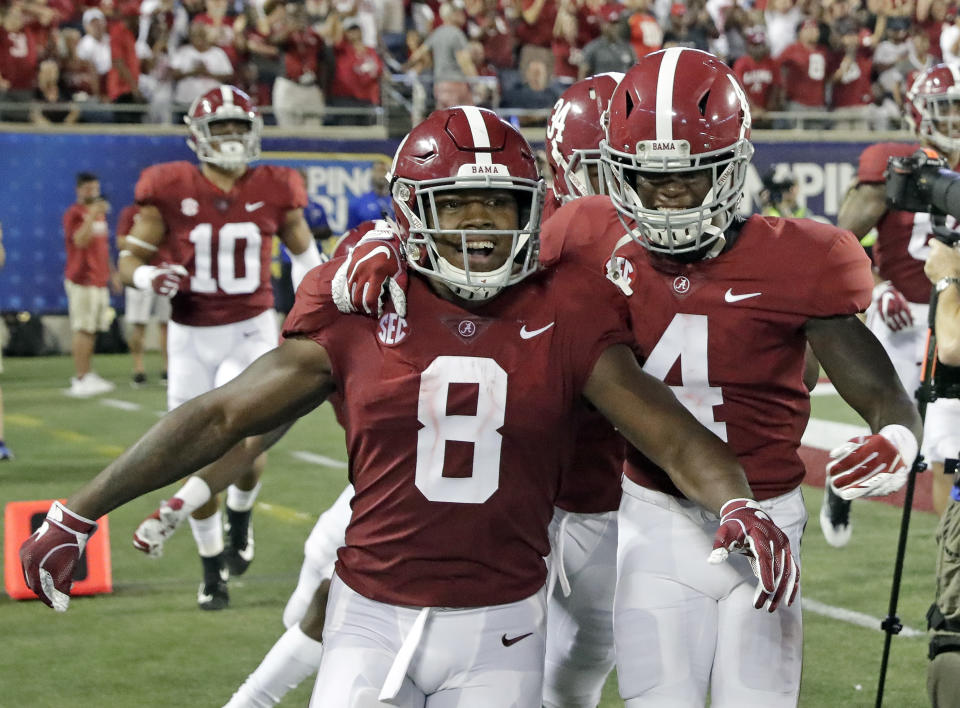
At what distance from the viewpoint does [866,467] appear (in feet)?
8.70

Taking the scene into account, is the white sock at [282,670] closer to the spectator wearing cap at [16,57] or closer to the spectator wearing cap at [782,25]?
the spectator wearing cap at [16,57]

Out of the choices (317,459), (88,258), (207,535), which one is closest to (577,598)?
(207,535)

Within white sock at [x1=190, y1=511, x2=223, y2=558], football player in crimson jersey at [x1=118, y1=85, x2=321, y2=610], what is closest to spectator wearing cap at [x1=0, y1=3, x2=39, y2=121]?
football player in crimson jersey at [x1=118, y1=85, x2=321, y2=610]

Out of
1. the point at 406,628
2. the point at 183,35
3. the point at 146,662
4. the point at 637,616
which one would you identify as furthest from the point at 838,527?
the point at 183,35

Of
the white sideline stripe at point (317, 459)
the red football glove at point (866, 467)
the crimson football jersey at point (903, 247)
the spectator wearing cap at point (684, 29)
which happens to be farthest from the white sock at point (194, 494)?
the spectator wearing cap at point (684, 29)

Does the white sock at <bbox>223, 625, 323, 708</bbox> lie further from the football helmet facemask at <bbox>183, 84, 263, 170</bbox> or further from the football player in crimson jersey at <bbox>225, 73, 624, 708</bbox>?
the football helmet facemask at <bbox>183, 84, 263, 170</bbox>

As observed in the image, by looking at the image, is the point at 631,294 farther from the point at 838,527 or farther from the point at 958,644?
the point at 838,527

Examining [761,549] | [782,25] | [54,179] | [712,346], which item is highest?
[782,25]

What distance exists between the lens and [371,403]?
2621mm

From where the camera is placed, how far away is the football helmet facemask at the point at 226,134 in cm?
629

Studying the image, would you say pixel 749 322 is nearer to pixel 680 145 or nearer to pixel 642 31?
pixel 680 145

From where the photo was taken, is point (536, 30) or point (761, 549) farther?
point (536, 30)

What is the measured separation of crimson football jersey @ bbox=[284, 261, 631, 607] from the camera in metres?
2.61

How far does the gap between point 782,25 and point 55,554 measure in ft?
48.6
